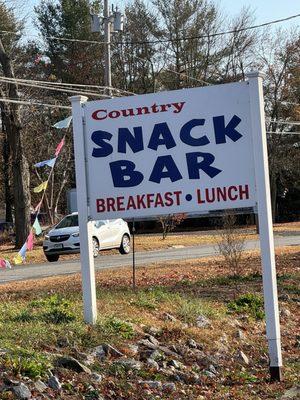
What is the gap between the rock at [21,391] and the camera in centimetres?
563

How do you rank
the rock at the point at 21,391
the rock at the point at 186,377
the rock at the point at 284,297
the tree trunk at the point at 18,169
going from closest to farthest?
1. the rock at the point at 21,391
2. the rock at the point at 186,377
3. the rock at the point at 284,297
4. the tree trunk at the point at 18,169

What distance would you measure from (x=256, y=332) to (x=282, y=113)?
44.1 meters

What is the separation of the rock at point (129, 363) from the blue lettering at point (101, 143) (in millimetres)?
2317

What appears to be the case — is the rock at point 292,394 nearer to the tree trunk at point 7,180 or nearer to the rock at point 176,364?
the rock at point 176,364

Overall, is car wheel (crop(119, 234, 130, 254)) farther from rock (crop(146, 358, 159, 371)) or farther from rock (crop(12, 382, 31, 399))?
rock (crop(12, 382, 31, 399))

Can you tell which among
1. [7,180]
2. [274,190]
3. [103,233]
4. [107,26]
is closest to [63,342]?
[103,233]

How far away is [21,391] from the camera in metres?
5.67

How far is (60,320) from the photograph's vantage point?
8.07 metres

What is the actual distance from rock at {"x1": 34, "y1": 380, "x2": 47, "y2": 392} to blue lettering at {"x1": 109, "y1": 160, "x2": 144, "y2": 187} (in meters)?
2.63

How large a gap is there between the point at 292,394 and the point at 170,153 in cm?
279

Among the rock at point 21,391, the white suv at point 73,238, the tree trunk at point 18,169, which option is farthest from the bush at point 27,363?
the tree trunk at point 18,169

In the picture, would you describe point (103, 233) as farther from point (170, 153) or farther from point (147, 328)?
point (170, 153)

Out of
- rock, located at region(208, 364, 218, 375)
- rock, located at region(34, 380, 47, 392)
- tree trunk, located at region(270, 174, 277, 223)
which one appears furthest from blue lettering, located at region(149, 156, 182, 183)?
tree trunk, located at region(270, 174, 277, 223)

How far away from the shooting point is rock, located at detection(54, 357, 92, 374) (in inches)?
255
